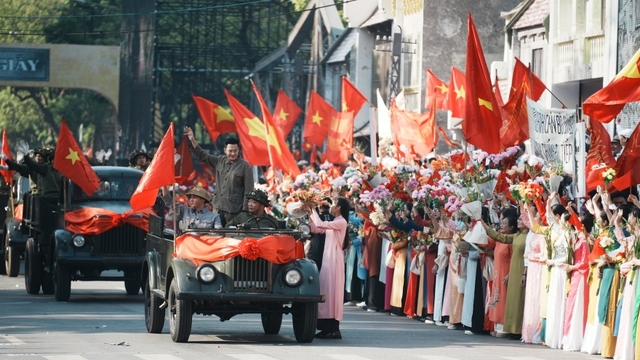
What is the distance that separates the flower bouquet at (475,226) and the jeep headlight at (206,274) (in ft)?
14.7

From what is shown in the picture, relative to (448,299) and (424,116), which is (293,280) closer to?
(448,299)

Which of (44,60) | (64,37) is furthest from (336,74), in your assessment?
(64,37)

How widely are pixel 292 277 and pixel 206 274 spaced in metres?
0.97

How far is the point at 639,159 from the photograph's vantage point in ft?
63.2

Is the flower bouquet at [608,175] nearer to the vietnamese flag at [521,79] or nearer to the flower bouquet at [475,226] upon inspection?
the flower bouquet at [475,226]

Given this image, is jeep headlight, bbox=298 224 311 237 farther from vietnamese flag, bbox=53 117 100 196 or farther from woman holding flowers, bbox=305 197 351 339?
vietnamese flag, bbox=53 117 100 196

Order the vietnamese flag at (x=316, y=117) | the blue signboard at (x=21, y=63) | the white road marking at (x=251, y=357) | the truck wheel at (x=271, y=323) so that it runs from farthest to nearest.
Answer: the blue signboard at (x=21, y=63) → the vietnamese flag at (x=316, y=117) → the truck wheel at (x=271, y=323) → the white road marking at (x=251, y=357)

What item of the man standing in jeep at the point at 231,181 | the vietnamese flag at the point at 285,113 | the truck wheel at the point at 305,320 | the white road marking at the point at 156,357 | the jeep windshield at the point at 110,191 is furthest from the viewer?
the vietnamese flag at the point at 285,113

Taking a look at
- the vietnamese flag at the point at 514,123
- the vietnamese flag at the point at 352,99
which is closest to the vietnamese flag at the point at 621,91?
the vietnamese flag at the point at 514,123

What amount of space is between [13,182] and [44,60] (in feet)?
92.4

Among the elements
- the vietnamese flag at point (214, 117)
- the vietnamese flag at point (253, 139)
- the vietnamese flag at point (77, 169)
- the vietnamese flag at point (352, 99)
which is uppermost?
the vietnamese flag at point (352, 99)

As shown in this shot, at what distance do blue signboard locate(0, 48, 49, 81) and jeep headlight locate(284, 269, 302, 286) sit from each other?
4232 cm

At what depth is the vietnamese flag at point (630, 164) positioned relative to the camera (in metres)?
19.1

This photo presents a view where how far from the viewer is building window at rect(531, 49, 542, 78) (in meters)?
41.6
